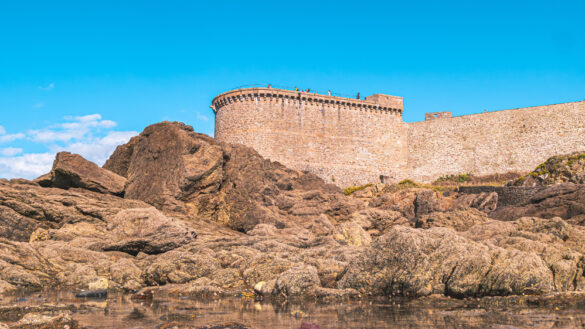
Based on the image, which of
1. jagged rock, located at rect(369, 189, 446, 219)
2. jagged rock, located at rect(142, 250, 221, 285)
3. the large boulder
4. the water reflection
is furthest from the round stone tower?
the water reflection

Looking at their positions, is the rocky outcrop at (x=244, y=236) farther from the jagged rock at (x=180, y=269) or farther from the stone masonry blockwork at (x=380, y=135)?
the stone masonry blockwork at (x=380, y=135)

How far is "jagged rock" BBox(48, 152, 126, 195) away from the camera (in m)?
22.5

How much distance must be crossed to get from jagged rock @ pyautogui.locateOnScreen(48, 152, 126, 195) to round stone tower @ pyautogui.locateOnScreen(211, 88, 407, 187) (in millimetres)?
22061

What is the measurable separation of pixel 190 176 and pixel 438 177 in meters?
32.1

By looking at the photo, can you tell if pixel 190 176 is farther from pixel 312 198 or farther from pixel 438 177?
pixel 438 177

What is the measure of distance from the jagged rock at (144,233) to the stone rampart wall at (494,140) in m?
37.2

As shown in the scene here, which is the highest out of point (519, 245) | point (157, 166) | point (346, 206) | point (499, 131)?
point (499, 131)

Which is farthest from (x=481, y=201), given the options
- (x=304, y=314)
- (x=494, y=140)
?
(x=304, y=314)

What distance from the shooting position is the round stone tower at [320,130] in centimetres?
4591

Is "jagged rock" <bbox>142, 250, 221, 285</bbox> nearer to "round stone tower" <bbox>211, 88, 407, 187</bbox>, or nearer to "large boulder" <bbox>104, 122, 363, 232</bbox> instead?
"large boulder" <bbox>104, 122, 363, 232</bbox>

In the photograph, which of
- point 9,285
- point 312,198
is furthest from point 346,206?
point 9,285

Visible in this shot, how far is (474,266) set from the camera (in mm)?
11781

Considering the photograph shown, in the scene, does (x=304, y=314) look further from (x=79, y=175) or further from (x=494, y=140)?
(x=494, y=140)

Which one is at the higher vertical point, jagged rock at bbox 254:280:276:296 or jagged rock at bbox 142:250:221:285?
jagged rock at bbox 142:250:221:285
